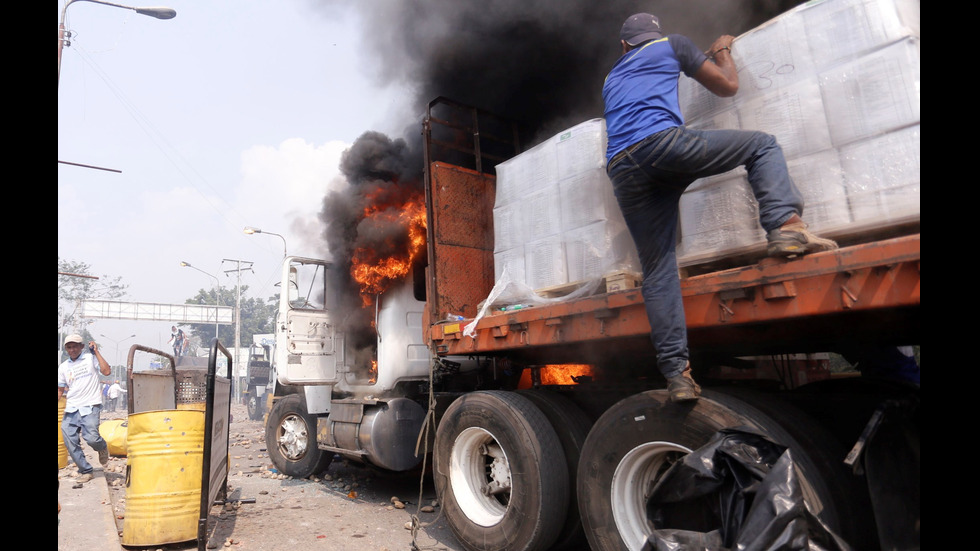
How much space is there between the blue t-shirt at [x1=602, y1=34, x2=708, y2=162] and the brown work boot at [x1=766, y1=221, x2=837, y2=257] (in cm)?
84

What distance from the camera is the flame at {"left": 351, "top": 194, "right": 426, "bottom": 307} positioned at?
6.61 m

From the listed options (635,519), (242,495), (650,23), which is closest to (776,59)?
(650,23)

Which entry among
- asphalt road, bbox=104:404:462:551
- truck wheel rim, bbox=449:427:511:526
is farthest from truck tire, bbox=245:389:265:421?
truck wheel rim, bbox=449:427:511:526

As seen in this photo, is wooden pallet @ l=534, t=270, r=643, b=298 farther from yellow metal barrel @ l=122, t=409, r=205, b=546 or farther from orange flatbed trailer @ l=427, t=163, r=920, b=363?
yellow metal barrel @ l=122, t=409, r=205, b=546

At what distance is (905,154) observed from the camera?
7.54ft

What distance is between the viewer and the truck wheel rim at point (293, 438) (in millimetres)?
7695

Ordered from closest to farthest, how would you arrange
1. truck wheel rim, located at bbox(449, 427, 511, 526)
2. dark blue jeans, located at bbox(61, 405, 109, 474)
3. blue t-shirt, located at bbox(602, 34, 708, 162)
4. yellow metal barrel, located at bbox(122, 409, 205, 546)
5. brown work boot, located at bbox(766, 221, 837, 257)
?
brown work boot, located at bbox(766, 221, 837, 257) → blue t-shirt, located at bbox(602, 34, 708, 162) → truck wheel rim, located at bbox(449, 427, 511, 526) → yellow metal barrel, located at bbox(122, 409, 205, 546) → dark blue jeans, located at bbox(61, 405, 109, 474)

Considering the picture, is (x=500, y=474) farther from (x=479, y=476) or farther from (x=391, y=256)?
(x=391, y=256)

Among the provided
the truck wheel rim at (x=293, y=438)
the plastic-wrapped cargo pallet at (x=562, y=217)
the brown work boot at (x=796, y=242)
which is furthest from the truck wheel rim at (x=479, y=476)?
the truck wheel rim at (x=293, y=438)

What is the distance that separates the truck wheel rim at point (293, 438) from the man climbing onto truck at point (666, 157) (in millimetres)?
6108

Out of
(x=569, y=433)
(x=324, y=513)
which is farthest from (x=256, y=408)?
(x=569, y=433)

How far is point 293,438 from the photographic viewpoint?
7820 millimetres
